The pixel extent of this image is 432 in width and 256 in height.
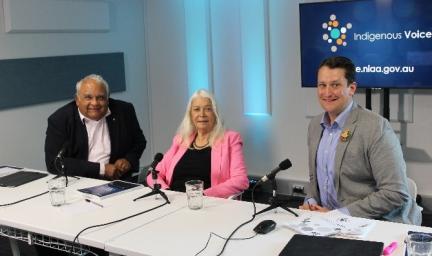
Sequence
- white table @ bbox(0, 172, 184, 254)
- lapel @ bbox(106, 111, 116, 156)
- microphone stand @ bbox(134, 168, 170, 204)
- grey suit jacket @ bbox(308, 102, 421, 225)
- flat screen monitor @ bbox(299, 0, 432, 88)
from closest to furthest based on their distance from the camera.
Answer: white table @ bbox(0, 172, 184, 254) < grey suit jacket @ bbox(308, 102, 421, 225) < microphone stand @ bbox(134, 168, 170, 204) < lapel @ bbox(106, 111, 116, 156) < flat screen monitor @ bbox(299, 0, 432, 88)

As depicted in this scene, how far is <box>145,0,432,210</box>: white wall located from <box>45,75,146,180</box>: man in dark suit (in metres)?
1.75

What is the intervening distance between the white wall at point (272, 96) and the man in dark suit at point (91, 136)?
1.75 m

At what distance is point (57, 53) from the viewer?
4.68m

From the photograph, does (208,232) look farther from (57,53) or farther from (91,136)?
(57,53)

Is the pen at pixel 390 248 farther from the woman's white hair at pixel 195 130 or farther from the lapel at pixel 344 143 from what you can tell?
the woman's white hair at pixel 195 130

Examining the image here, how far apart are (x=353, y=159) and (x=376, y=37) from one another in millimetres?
1865

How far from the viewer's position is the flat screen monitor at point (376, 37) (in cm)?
395

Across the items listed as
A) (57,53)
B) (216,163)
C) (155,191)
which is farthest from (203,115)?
(57,53)

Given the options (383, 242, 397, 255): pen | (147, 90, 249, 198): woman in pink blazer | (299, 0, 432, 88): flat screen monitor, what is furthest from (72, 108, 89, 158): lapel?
(383, 242, 397, 255): pen

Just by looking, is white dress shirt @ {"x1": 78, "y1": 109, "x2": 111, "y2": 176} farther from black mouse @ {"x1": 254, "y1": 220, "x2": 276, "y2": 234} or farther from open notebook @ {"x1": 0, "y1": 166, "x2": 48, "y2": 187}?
black mouse @ {"x1": 254, "y1": 220, "x2": 276, "y2": 234}

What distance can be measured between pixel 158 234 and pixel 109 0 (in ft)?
11.4

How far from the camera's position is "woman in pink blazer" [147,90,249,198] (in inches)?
126

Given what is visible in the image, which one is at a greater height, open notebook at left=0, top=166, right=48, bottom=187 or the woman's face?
the woman's face

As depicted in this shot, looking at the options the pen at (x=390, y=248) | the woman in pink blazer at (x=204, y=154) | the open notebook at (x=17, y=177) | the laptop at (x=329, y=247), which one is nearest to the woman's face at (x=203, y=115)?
the woman in pink blazer at (x=204, y=154)
